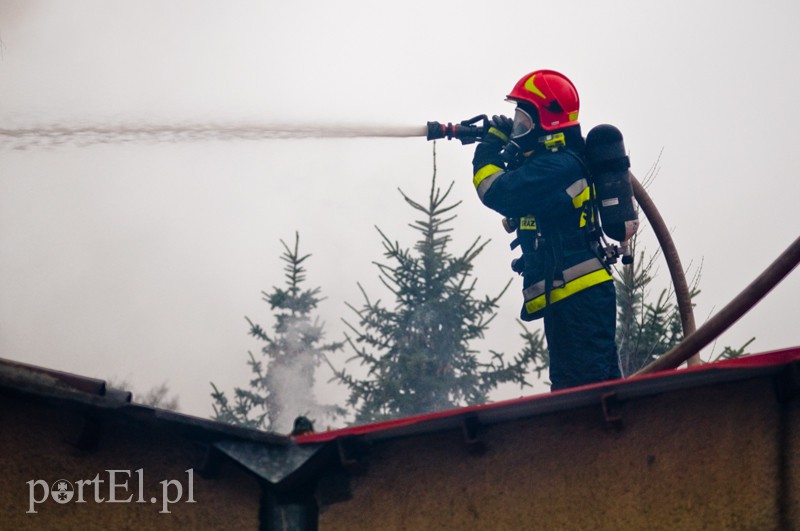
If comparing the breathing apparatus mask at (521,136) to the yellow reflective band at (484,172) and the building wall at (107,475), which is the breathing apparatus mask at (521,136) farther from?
the building wall at (107,475)

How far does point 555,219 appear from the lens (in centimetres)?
518

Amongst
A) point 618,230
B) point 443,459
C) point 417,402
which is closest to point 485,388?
point 417,402

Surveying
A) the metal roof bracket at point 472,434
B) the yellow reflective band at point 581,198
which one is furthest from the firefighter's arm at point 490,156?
the metal roof bracket at point 472,434

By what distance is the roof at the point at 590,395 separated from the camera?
10.9 feet

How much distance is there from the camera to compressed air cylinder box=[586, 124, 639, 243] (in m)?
5.09

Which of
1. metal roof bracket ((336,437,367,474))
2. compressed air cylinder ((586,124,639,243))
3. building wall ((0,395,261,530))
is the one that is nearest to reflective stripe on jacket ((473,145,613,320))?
compressed air cylinder ((586,124,639,243))

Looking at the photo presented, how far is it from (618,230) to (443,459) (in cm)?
207

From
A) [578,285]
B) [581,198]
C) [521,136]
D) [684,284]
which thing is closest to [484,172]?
[521,136]

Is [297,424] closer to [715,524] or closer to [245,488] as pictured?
[245,488]

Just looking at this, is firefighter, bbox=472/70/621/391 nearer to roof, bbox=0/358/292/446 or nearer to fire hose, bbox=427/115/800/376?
fire hose, bbox=427/115/800/376

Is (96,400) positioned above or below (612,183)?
below

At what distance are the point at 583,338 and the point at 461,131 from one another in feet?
5.30

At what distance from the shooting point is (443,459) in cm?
369

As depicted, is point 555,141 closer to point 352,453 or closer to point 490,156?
point 490,156
